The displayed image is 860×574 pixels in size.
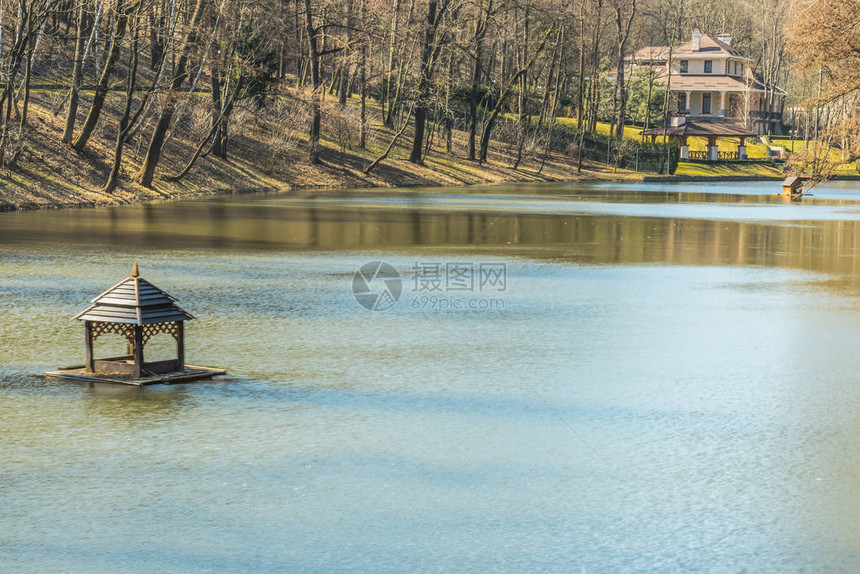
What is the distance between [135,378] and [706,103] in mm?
109533

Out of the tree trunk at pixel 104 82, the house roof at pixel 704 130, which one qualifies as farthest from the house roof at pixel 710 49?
the tree trunk at pixel 104 82

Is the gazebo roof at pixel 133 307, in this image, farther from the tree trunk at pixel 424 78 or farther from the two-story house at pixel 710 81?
the two-story house at pixel 710 81

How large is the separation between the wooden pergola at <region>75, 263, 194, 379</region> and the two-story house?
343 feet

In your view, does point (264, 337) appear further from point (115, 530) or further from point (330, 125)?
point (330, 125)

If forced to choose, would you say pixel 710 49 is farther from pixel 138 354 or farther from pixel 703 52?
pixel 138 354

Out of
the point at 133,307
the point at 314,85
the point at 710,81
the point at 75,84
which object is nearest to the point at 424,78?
the point at 314,85

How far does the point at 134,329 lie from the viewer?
1162cm

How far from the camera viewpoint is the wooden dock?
463 inches

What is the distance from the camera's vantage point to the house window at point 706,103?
11462 cm

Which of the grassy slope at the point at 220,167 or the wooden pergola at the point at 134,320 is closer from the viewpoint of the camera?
the wooden pergola at the point at 134,320

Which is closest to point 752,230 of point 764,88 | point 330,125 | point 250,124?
point 250,124

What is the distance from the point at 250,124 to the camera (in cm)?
5875

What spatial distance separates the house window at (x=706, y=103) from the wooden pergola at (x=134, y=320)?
4286 inches

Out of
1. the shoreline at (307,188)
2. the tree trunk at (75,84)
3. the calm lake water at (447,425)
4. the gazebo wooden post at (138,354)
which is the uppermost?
the tree trunk at (75,84)
